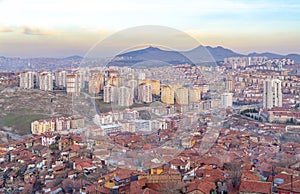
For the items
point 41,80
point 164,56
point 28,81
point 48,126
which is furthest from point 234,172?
point 28,81

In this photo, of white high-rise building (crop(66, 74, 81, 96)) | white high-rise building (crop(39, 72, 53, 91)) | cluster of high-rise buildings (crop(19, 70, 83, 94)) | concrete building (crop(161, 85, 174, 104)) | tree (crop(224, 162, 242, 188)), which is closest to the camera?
concrete building (crop(161, 85, 174, 104))

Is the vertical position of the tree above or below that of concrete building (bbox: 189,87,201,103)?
below

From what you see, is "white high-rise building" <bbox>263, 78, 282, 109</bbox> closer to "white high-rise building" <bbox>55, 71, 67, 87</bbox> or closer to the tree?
"white high-rise building" <bbox>55, 71, 67, 87</bbox>

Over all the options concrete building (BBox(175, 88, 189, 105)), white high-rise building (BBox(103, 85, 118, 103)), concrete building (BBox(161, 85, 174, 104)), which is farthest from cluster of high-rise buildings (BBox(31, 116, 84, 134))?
concrete building (BBox(175, 88, 189, 105))

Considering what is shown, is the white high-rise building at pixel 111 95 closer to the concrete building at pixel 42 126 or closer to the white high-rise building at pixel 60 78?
the concrete building at pixel 42 126

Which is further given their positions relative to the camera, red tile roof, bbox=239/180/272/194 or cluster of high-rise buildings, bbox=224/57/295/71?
cluster of high-rise buildings, bbox=224/57/295/71

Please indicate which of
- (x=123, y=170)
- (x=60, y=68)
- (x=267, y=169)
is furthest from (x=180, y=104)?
(x=60, y=68)

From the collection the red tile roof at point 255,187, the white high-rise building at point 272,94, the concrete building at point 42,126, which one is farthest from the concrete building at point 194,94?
the white high-rise building at point 272,94
